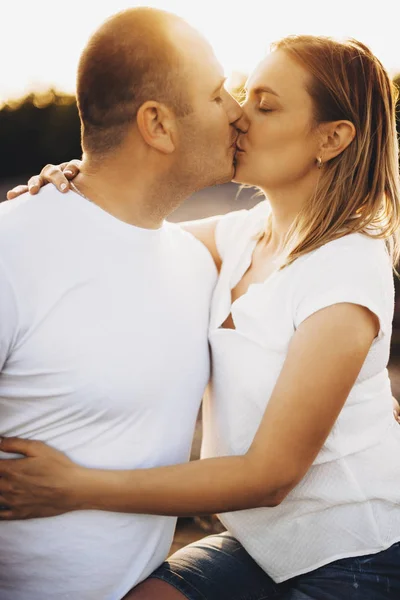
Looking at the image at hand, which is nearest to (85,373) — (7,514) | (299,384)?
(7,514)

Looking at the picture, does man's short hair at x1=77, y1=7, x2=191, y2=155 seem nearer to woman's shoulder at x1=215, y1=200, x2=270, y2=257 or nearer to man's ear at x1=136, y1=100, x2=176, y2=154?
man's ear at x1=136, y1=100, x2=176, y2=154

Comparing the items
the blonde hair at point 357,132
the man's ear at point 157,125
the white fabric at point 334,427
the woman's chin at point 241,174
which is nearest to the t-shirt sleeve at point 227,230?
the woman's chin at point 241,174

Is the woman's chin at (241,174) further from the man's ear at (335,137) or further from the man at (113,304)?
the man's ear at (335,137)

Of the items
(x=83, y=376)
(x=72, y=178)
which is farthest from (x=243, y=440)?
(x=72, y=178)

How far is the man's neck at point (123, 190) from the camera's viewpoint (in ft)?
7.04

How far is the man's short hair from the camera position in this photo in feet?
6.89

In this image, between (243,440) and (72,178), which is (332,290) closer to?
(243,440)

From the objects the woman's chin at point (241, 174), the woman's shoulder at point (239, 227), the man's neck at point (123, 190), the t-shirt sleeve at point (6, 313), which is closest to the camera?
the t-shirt sleeve at point (6, 313)

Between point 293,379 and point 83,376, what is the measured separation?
0.56 m

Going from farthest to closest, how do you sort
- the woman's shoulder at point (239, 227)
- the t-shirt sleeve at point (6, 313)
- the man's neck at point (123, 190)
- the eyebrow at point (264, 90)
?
the woman's shoulder at point (239, 227) < the eyebrow at point (264, 90) < the man's neck at point (123, 190) < the t-shirt sleeve at point (6, 313)

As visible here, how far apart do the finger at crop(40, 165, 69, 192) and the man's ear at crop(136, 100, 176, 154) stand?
27 centimetres

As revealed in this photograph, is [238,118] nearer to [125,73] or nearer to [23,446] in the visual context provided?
[125,73]

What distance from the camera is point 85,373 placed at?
6.32ft

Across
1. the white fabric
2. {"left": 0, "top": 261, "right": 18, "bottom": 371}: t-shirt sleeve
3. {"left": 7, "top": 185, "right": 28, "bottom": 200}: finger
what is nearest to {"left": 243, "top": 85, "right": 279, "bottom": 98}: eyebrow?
the white fabric
